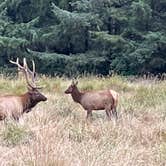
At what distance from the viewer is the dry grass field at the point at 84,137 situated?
5922 millimetres

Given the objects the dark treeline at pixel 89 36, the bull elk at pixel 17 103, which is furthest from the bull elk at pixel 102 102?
the dark treeline at pixel 89 36

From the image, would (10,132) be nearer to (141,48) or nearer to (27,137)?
(27,137)

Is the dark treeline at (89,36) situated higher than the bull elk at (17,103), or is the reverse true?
the bull elk at (17,103)

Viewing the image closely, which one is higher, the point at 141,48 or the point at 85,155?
the point at 85,155

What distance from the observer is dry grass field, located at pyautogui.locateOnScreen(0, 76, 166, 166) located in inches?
233

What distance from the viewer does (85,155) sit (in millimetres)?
6113

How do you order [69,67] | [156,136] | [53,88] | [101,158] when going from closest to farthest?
[101,158] < [156,136] < [53,88] < [69,67]

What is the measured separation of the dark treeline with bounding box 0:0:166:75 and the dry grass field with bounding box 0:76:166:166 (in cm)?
1000

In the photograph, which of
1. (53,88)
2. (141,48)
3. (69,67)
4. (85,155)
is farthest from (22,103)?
(69,67)

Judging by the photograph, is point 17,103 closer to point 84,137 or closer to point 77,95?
point 77,95

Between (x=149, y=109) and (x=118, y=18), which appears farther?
(x=118, y=18)

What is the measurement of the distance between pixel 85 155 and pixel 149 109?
4149 millimetres

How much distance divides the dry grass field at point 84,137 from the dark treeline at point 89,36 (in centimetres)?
1000

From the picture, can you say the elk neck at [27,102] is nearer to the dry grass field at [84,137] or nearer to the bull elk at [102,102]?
the dry grass field at [84,137]
